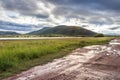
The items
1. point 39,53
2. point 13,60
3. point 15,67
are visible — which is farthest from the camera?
point 39,53

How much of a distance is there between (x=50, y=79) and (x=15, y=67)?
4486mm

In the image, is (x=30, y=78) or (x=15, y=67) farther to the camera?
(x=15, y=67)

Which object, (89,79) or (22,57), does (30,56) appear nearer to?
(22,57)

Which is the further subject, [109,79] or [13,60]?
[13,60]

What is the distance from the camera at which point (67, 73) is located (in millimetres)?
11070

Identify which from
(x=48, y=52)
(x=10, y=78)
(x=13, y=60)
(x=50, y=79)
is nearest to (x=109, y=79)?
(x=50, y=79)

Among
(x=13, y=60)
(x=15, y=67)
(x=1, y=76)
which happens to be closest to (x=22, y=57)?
(x=13, y=60)

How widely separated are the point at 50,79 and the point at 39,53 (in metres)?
10.1

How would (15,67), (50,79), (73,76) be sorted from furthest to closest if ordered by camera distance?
(15,67) < (73,76) < (50,79)

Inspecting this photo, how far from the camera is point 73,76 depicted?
10375 mm

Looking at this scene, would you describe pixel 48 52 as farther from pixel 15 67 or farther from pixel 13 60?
pixel 15 67

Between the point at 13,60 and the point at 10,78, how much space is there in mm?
5040

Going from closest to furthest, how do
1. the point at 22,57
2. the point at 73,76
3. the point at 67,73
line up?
the point at 73,76 < the point at 67,73 < the point at 22,57

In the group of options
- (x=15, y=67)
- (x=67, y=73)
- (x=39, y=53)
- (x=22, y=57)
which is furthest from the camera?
(x=39, y=53)
